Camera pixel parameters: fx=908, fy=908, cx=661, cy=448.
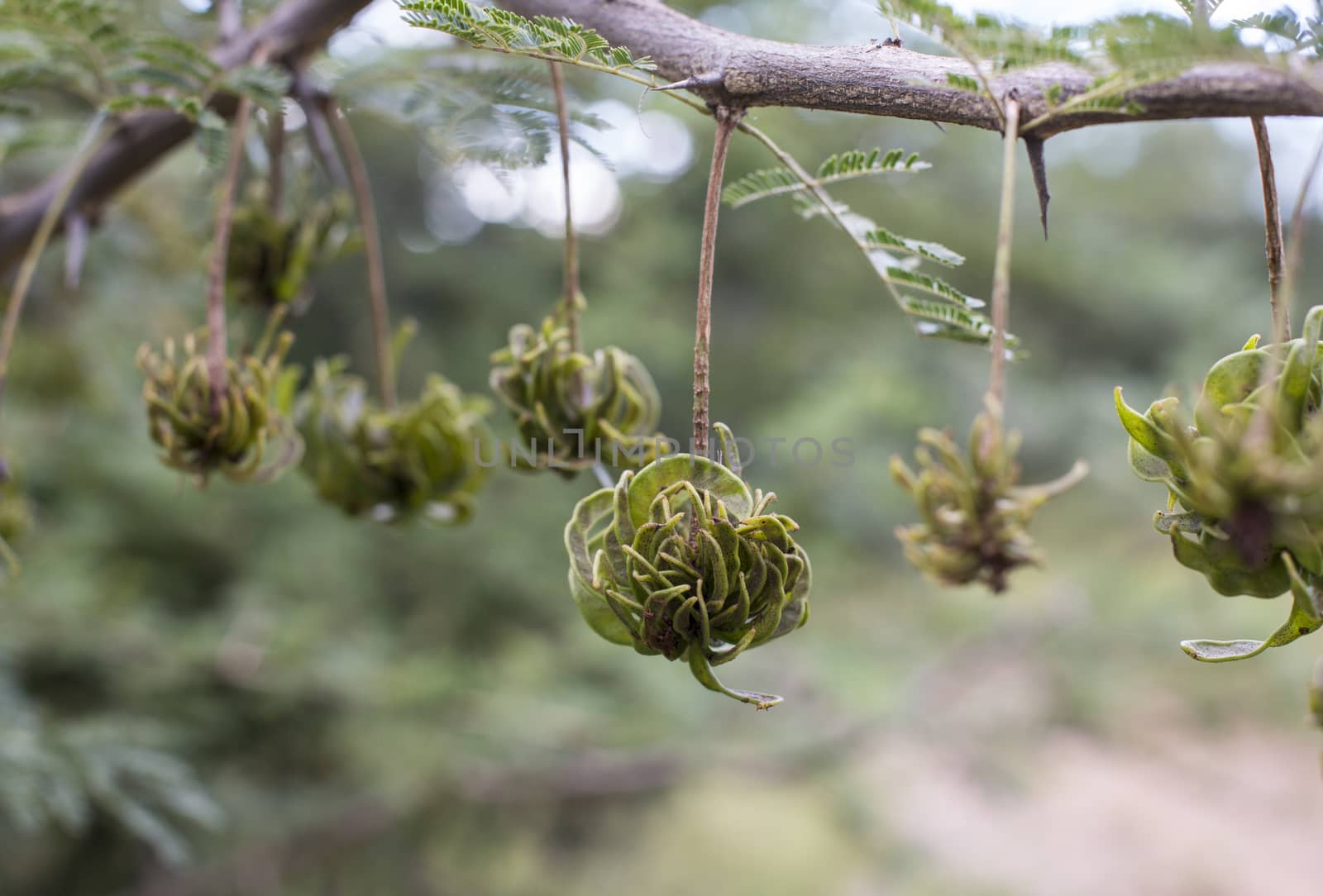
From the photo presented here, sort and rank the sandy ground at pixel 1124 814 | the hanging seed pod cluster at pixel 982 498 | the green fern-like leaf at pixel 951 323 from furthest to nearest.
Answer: the sandy ground at pixel 1124 814
the green fern-like leaf at pixel 951 323
the hanging seed pod cluster at pixel 982 498

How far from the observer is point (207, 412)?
765mm

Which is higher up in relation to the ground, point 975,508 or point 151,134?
point 151,134

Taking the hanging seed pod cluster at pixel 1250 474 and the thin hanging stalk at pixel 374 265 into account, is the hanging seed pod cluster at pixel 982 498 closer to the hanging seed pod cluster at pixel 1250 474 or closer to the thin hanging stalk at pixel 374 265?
the hanging seed pod cluster at pixel 1250 474

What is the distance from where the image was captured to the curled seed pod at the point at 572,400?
2.38ft

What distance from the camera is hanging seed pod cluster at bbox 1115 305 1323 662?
37cm

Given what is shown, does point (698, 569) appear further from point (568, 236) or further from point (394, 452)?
point (394, 452)

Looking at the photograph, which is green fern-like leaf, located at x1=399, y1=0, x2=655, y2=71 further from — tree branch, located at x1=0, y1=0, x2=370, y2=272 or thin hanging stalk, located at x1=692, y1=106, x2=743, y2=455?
tree branch, located at x1=0, y1=0, x2=370, y2=272

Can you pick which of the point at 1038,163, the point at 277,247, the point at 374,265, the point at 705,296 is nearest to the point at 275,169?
the point at 277,247

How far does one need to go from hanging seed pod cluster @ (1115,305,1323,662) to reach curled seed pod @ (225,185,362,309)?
0.87m

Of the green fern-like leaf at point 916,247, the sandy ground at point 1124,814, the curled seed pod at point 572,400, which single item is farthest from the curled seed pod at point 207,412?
the sandy ground at point 1124,814

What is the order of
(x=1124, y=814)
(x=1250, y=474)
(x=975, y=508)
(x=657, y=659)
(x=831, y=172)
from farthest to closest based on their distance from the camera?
(x=1124, y=814), (x=657, y=659), (x=831, y=172), (x=975, y=508), (x=1250, y=474)

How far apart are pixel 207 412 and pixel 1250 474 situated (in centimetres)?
74

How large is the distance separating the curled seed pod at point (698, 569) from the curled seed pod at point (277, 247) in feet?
2.22

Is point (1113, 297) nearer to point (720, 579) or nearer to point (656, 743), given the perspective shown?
point (656, 743)
